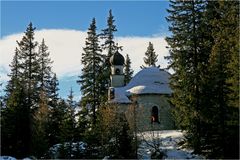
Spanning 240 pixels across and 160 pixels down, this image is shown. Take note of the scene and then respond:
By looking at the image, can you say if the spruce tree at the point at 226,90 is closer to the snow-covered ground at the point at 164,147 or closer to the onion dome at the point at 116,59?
the snow-covered ground at the point at 164,147

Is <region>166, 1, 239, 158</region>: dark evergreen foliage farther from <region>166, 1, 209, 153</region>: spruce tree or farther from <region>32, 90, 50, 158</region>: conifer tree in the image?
<region>32, 90, 50, 158</region>: conifer tree

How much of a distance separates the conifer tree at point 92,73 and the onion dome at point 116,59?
1.33 m

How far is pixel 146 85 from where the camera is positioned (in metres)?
48.7

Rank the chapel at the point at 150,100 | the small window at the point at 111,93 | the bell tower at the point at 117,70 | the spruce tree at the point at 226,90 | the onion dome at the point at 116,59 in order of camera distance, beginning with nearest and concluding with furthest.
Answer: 1. the spruce tree at the point at 226,90
2. the chapel at the point at 150,100
3. the small window at the point at 111,93
4. the bell tower at the point at 117,70
5. the onion dome at the point at 116,59

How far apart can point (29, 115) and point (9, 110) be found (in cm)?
176

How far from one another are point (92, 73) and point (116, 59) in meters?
3.52

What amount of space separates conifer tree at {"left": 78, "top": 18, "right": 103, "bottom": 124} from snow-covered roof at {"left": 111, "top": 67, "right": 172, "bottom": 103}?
316cm

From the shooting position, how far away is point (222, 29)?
36.2m

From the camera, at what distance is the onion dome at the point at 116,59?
179ft

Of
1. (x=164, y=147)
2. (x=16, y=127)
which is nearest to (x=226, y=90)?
(x=164, y=147)

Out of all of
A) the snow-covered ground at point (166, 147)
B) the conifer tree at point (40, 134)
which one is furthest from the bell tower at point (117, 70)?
the conifer tree at point (40, 134)

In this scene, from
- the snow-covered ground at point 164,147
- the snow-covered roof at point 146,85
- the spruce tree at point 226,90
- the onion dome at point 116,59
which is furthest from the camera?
the onion dome at point 116,59

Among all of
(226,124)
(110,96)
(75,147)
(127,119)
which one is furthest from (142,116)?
(226,124)

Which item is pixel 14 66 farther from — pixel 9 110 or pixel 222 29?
pixel 222 29
